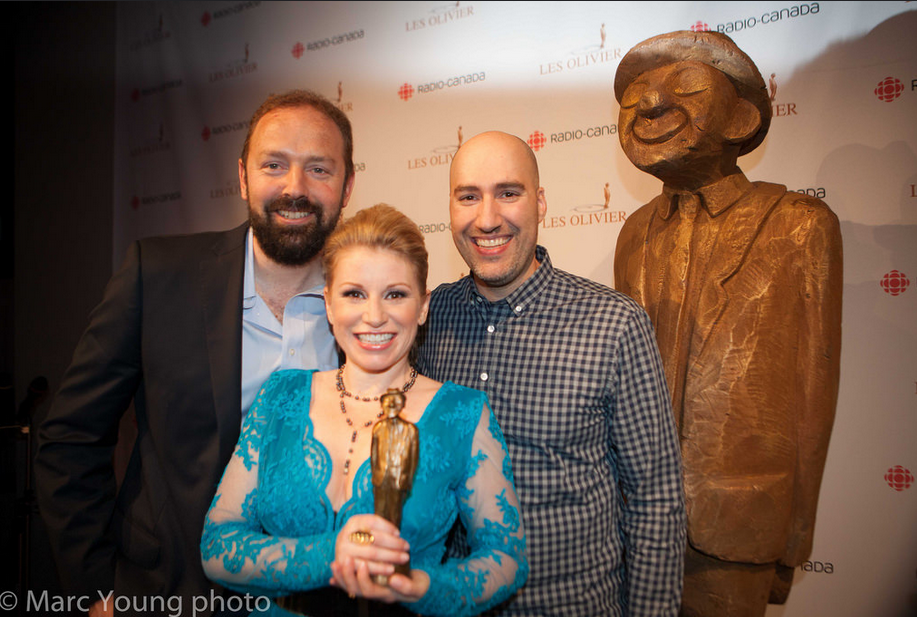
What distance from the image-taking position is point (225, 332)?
204 cm

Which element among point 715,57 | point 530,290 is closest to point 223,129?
point 530,290

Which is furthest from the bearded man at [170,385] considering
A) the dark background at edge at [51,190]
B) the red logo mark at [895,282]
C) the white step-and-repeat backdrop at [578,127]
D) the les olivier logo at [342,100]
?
the dark background at edge at [51,190]

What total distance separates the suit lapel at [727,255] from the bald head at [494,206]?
58 centimetres

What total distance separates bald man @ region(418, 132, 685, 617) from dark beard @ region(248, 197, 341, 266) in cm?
52

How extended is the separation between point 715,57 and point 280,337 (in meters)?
A: 1.70

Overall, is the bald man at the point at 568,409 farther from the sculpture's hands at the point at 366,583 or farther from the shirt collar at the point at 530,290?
the sculpture's hands at the point at 366,583

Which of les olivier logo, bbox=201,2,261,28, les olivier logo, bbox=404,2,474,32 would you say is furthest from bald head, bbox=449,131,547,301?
les olivier logo, bbox=201,2,261,28

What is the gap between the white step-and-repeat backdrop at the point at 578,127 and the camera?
283cm

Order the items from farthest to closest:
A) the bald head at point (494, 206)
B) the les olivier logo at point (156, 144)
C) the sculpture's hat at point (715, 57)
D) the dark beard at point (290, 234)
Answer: the les olivier logo at point (156, 144) < the dark beard at point (290, 234) < the sculpture's hat at point (715, 57) < the bald head at point (494, 206)

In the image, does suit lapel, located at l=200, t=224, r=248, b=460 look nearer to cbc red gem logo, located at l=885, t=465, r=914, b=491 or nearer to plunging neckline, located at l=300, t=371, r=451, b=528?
plunging neckline, located at l=300, t=371, r=451, b=528

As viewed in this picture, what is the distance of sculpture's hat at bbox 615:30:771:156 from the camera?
2.06 metres

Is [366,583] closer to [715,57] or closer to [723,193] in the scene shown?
[723,193]

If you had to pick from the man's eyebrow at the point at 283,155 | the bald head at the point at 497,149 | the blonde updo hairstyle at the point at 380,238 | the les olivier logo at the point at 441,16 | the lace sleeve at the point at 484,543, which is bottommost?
the lace sleeve at the point at 484,543

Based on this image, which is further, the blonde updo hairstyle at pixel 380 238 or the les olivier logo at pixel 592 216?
the les olivier logo at pixel 592 216
